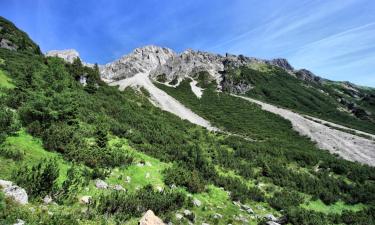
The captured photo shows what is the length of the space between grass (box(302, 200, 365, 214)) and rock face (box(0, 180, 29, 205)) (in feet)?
57.0

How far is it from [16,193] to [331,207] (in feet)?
67.0

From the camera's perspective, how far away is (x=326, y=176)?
89.2 feet

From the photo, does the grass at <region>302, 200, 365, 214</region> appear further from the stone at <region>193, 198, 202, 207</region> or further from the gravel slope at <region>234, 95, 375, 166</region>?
the gravel slope at <region>234, 95, 375, 166</region>

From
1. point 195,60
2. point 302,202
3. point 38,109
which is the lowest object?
point 302,202

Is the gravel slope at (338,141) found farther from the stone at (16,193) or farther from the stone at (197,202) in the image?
the stone at (16,193)

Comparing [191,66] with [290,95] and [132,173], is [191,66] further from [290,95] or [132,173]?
[132,173]

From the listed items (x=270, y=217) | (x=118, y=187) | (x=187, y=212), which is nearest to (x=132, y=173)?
(x=118, y=187)

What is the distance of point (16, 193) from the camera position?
9031 millimetres

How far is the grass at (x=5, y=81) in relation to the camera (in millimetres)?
22337

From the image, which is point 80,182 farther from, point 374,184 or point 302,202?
point 374,184

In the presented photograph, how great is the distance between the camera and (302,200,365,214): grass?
2035 centimetres

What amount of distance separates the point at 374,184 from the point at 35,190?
93.3ft

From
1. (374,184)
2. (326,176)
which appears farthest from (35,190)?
(374,184)

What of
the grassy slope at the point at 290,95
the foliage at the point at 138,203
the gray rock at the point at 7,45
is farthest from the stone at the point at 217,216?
the grassy slope at the point at 290,95
